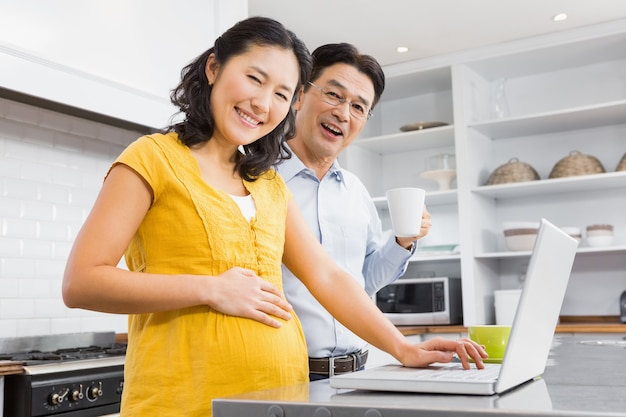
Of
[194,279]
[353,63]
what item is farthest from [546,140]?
[194,279]

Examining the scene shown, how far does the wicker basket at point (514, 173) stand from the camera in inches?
168

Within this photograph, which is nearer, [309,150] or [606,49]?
[309,150]

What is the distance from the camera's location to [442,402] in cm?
71

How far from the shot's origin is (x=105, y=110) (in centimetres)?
259

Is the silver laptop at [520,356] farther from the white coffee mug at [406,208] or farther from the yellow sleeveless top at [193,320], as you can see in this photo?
the white coffee mug at [406,208]

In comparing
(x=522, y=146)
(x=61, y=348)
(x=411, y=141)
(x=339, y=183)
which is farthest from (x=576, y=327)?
(x=61, y=348)

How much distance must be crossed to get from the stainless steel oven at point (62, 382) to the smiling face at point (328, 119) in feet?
3.25

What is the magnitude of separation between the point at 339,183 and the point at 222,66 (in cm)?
73

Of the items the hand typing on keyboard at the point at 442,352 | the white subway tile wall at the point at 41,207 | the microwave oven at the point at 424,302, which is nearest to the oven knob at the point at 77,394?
the white subway tile wall at the point at 41,207

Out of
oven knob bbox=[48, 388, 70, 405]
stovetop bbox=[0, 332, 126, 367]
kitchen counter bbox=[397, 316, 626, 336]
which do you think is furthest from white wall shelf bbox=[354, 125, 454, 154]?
oven knob bbox=[48, 388, 70, 405]

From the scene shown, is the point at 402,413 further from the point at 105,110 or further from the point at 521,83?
the point at 521,83

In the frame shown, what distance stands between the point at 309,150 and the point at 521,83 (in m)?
3.17

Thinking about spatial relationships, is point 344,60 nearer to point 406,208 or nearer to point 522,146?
point 406,208

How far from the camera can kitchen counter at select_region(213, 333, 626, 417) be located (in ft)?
2.14
